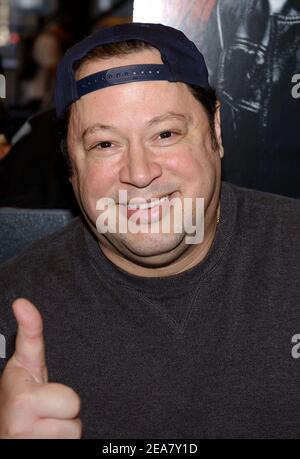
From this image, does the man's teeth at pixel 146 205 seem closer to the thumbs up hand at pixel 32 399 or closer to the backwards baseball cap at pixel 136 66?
the backwards baseball cap at pixel 136 66

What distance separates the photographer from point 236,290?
1.50 meters

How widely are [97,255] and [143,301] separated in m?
0.16

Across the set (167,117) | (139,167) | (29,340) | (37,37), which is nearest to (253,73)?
(167,117)

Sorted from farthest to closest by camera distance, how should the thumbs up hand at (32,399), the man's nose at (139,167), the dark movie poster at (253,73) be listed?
the dark movie poster at (253,73), the man's nose at (139,167), the thumbs up hand at (32,399)

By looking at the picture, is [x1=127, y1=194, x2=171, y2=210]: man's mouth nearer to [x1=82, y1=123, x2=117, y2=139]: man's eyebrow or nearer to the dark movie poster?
[x1=82, y1=123, x2=117, y2=139]: man's eyebrow

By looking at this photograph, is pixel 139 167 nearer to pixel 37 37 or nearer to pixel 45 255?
pixel 45 255

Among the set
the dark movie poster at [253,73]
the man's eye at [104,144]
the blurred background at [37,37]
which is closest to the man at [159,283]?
the man's eye at [104,144]

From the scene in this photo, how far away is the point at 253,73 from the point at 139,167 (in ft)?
2.28

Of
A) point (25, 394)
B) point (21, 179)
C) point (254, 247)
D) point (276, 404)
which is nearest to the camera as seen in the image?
point (25, 394)

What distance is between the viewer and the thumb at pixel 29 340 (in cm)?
103

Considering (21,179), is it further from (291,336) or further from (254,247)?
(291,336)
